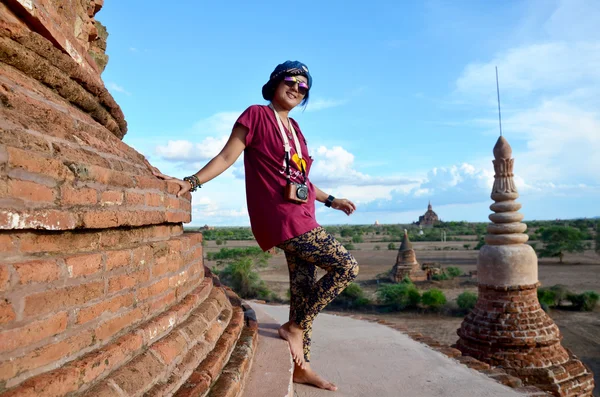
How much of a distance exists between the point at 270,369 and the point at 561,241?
110 feet

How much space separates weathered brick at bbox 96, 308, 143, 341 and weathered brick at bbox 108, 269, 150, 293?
106mm

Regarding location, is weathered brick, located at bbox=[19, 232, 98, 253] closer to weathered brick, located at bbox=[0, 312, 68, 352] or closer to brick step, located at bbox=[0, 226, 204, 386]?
brick step, located at bbox=[0, 226, 204, 386]

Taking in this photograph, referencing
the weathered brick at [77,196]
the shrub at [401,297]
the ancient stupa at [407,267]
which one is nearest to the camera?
the weathered brick at [77,196]

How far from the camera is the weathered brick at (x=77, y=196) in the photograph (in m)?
1.59

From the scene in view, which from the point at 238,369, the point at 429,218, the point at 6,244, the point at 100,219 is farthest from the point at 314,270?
the point at 429,218

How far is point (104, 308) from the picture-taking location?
1.71 metres

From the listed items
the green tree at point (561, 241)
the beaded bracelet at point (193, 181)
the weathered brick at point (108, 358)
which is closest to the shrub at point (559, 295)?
the green tree at point (561, 241)

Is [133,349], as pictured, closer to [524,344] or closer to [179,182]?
[179,182]

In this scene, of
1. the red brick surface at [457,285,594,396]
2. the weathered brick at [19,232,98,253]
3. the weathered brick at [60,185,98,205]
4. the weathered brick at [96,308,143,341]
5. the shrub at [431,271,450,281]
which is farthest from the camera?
the shrub at [431,271,450,281]

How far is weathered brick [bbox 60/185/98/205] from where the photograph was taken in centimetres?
159

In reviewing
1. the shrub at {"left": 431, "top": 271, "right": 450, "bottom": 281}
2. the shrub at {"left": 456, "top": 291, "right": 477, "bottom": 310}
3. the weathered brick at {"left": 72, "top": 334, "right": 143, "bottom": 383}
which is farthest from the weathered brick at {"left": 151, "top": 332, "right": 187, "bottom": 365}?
the shrub at {"left": 431, "top": 271, "right": 450, "bottom": 281}

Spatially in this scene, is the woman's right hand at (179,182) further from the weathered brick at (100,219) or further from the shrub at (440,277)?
the shrub at (440,277)

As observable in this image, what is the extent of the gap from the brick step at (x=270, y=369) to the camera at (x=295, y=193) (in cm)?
93

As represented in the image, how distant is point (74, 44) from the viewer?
2555 millimetres
